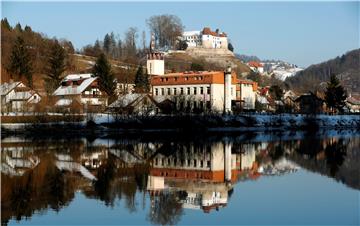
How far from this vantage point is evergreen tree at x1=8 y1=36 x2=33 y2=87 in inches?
2167

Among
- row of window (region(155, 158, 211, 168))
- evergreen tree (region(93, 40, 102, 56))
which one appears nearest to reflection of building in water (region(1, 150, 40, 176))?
row of window (region(155, 158, 211, 168))

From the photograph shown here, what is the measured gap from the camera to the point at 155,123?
144 ft

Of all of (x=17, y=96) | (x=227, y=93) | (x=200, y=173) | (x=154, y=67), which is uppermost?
(x=154, y=67)

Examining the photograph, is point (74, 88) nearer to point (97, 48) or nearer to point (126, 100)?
point (126, 100)

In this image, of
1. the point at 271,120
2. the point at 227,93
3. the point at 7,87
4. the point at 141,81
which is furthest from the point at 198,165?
the point at 141,81

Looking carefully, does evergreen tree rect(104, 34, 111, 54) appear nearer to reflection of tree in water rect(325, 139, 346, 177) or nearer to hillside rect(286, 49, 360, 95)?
→ hillside rect(286, 49, 360, 95)

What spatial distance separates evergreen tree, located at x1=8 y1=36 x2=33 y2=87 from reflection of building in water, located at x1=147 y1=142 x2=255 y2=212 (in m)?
30.7

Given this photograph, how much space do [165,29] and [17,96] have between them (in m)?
58.8

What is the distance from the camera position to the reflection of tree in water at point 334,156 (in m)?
22.4

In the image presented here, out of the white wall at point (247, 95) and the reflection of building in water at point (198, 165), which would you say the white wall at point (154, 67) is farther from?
the reflection of building in water at point (198, 165)

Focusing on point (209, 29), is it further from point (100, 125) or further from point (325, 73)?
point (100, 125)

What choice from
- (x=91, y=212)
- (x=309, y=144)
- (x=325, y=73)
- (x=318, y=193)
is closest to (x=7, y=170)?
(x=91, y=212)

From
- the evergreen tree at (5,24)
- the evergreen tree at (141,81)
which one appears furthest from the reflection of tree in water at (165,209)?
the evergreen tree at (5,24)

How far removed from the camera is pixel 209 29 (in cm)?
12050
